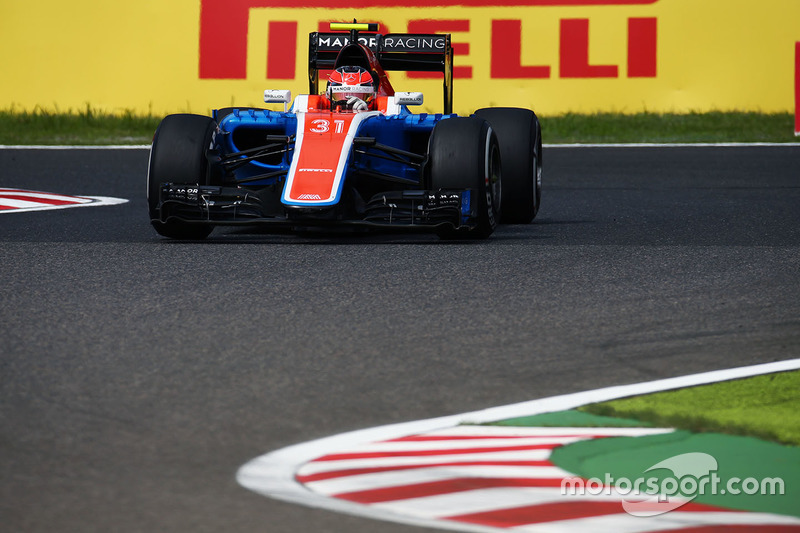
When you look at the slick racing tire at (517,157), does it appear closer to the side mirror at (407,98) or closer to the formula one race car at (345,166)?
the formula one race car at (345,166)

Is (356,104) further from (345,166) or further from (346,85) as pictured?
(345,166)

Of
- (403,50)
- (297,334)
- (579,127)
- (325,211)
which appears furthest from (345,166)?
(579,127)

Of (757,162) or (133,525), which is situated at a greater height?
(757,162)

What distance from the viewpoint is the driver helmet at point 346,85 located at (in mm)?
9750

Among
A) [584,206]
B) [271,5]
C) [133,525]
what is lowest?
[133,525]

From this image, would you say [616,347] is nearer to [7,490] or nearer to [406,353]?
[406,353]

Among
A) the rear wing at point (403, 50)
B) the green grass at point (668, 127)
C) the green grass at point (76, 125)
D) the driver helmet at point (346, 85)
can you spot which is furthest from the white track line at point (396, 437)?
the green grass at point (76, 125)

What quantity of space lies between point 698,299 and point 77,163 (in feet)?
32.6

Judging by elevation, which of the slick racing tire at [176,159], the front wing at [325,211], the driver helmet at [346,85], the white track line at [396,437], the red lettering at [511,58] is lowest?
the white track line at [396,437]

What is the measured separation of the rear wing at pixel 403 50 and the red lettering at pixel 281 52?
725 centimetres

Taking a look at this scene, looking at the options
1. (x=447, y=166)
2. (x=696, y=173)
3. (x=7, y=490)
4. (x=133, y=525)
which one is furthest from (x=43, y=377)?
(x=696, y=173)

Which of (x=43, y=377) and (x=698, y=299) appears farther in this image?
(x=698, y=299)

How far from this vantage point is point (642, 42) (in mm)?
17906

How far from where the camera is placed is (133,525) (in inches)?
135
